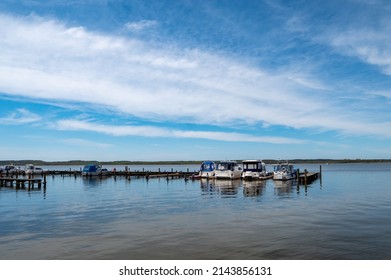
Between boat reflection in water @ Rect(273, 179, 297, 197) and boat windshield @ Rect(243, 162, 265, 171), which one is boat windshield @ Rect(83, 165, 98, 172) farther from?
boat reflection in water @ Rect(273, 179, 297, 197)

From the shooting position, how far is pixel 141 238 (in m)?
20.9

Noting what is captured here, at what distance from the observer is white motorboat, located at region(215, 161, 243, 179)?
71875 millimetres

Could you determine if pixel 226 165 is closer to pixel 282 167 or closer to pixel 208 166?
pixel 208 166

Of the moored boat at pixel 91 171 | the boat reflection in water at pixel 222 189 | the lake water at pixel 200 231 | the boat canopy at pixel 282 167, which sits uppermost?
the boat canopy at pixel 282 167

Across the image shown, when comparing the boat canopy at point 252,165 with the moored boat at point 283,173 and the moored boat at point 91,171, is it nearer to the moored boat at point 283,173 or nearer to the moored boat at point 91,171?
the moored boat at point 283,173

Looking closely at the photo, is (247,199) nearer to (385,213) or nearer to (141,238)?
(385,213)

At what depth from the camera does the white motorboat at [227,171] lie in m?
71.9

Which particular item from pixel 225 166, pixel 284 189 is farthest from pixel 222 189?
pixel 225 166

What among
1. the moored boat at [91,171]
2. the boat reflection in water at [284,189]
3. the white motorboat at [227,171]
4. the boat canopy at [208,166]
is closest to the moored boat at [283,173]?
the white motorboat at [227,171]

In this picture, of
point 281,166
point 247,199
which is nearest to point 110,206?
point 247,199

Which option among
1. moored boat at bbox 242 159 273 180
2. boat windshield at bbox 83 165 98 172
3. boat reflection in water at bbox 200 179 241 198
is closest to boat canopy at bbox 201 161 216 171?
moored boat at bbox 242 159 273 180

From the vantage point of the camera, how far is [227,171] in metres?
71.9
